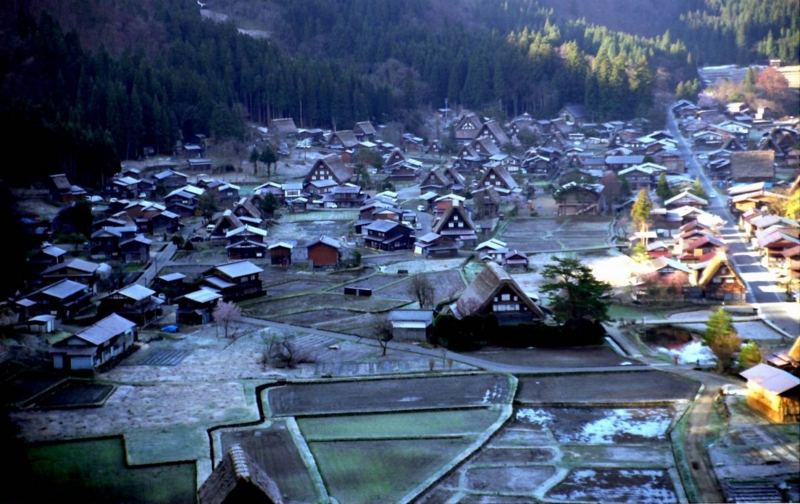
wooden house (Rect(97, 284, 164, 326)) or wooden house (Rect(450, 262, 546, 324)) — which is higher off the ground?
wooden house (Rect(450, 262, 546, 324))

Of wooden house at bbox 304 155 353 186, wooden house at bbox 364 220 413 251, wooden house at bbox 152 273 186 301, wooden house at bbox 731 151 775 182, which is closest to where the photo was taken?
wooden house at bbox 152 273 186 301

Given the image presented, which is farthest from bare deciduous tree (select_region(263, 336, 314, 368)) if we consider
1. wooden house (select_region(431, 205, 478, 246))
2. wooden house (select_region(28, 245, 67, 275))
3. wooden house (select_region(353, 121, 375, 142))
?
wooden house (select_region(353, 121, 375, 142))

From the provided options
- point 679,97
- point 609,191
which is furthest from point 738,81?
point 609,191

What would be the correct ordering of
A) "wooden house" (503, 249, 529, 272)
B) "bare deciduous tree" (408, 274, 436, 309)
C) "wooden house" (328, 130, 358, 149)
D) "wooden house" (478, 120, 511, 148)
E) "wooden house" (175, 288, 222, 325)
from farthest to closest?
"wooden house" (478, 120, 511, 148)
"wooden house" (328, 130, 358, 149)
"wooden house" (503, 249, 529, 272)
"bare deciduous tree" (408, 274, 436, 309)
"wooden house" (175, 288, 222, 325)

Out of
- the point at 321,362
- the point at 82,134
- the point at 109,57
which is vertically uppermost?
the point at 109,57

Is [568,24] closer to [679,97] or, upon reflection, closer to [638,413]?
[679,97]

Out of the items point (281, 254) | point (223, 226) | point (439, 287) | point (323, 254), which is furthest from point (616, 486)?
point (223, 226)

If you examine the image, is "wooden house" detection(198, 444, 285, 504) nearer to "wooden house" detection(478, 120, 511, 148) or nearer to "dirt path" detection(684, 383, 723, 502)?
"dirt path" detection(684, 383, 723, 502)
